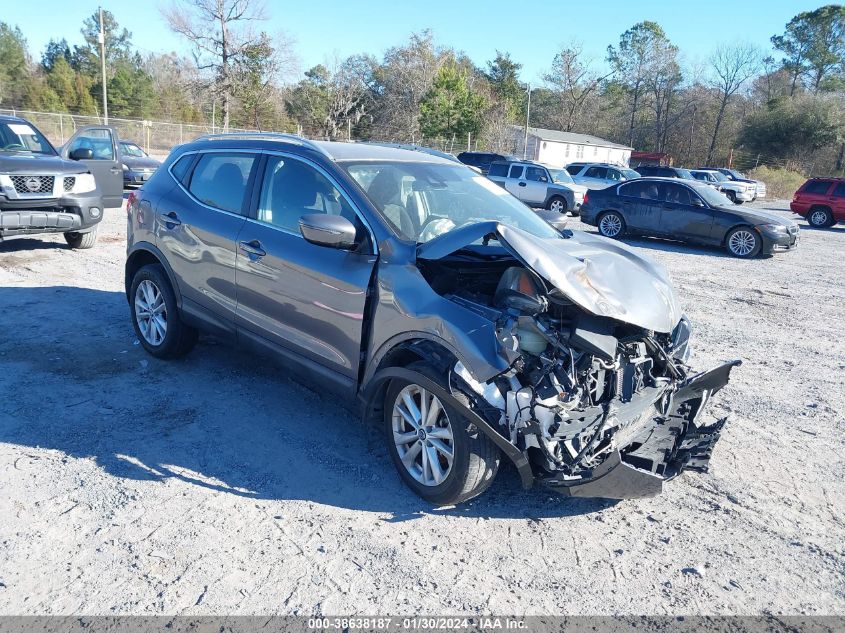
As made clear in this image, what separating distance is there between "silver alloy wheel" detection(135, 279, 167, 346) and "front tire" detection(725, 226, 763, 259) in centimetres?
1225

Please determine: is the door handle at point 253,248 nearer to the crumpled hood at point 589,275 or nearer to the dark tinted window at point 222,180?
the dark tinted window at point 222,180

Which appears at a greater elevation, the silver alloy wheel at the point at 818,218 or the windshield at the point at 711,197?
the windshield at the point at 711,197

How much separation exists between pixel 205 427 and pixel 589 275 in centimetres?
273

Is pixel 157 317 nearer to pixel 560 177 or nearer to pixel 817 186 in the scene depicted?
pixel 560 177

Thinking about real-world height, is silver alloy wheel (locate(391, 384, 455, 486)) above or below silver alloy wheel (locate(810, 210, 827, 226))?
below

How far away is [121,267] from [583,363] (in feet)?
25.7

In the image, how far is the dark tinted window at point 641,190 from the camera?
49.0ft

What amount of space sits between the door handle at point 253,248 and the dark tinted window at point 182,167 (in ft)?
4.19

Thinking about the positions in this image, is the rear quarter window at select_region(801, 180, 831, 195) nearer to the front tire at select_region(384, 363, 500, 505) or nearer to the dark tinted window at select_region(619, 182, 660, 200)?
the dark tinted window at select_region(619, 182, 660, 200)

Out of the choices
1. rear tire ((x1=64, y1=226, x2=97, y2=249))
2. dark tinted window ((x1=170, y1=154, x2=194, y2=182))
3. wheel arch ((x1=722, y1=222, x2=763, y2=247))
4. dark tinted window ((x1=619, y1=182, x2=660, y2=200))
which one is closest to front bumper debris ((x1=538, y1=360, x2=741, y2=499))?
dark tinted window ((x1=170, y1=154, x2=194, y2=182))

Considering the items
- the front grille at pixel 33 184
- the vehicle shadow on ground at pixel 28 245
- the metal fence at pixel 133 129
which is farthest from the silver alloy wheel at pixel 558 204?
the metal fence at pixel 133 129

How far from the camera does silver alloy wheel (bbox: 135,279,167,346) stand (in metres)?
5.35

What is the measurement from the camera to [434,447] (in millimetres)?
3416

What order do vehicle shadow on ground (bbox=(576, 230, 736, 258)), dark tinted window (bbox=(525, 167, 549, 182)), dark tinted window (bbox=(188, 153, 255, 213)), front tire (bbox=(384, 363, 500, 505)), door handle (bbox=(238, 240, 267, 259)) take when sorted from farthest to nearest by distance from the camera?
dark tinted window (bbox=(525, 167, 549, 182))
vehicle shadow on ground (bbox=(576, 230, 736, 258))
dark tinted window (bbox=(188, 153, 255, 213))
door handle (bbox=(238, 240, 267, 259))
front tire (bbox=(384, 363, 500, 505))
